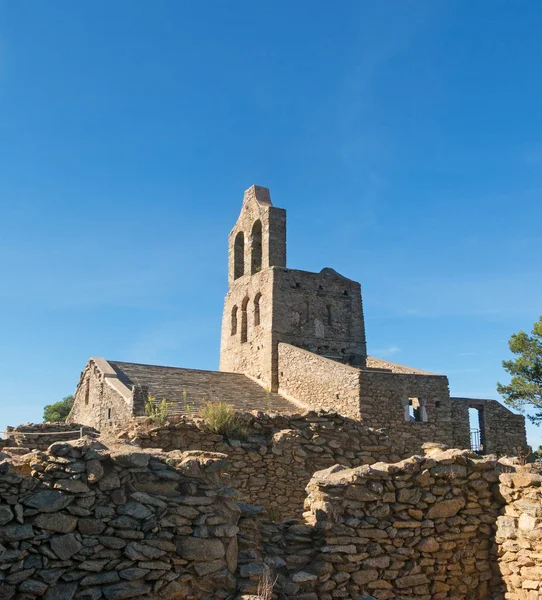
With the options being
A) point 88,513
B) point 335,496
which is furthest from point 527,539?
point 88,513

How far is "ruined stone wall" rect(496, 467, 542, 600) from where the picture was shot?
24.4ft

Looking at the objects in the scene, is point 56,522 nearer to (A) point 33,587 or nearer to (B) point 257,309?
(A) point 33,587

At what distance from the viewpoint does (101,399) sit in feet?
66.9

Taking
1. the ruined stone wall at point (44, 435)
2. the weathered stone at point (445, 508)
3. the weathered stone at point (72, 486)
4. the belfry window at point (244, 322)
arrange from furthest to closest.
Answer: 1. the belfry window at point (244, 322)
2. the ruined stone wall at point (44, 435)
3. the weathered stone at point (445, 508)
4. the weathered stone at point (72, 486)

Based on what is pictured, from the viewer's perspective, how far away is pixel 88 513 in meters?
5.85

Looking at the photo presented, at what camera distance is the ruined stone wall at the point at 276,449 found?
1020cm

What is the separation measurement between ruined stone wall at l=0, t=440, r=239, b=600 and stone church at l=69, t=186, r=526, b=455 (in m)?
9.93

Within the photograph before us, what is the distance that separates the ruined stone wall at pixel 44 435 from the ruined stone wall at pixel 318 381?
625 cm

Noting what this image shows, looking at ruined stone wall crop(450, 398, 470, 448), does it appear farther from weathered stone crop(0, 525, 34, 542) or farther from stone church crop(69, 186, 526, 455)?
weathered stone crop(0, 525, 34, 542)

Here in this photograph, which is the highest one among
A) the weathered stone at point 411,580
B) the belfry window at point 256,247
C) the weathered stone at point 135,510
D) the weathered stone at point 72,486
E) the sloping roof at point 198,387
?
the belfry window at point 256,247

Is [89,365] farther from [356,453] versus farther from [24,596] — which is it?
[24,596]

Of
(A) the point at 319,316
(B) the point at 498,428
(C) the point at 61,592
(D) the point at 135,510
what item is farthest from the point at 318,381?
(C) the point at 61,592

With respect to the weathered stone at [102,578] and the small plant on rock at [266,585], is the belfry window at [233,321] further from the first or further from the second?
the weathered stone at [102,578]

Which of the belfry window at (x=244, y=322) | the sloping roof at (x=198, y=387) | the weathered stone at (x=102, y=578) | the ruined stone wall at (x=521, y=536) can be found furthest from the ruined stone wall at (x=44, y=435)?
the belfry window at (x=244, y=322)
